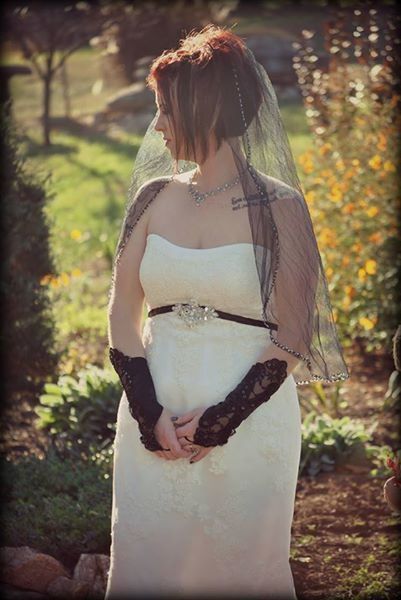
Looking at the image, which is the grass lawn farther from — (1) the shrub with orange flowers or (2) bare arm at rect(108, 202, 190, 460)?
(2) bare arm at rect(108, 202, 190, 460)

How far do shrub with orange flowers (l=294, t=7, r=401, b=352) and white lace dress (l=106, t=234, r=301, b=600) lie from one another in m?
4.17

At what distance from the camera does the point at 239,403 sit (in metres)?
3.77

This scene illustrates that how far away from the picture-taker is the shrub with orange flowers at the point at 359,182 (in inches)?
332

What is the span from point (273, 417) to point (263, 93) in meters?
1.11

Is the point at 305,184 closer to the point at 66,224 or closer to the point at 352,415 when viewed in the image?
the point at 352,415

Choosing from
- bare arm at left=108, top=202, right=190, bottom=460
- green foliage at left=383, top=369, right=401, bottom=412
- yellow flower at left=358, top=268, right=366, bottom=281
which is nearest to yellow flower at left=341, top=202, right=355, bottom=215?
yellow flower at left=358, top=268, right=366, bottom=281

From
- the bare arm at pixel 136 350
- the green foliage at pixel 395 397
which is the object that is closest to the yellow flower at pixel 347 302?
the green foliage at pixel 395 397

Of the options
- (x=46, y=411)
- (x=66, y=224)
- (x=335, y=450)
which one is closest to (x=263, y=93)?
(x=335, y=450)

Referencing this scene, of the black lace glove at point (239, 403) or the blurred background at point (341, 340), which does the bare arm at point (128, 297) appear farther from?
the blurred background at point (341, 340)

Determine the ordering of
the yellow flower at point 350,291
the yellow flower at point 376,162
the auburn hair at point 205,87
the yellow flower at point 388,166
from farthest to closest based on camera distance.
Answer: the yellow flower at point 388,166, the yellow flower at point 350,291, the yellow flower at point 376,162, the auburn hair at point 205,87

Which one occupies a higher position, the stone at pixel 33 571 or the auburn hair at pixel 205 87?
the auburn hair at pixel 205 87

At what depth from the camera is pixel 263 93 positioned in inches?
153

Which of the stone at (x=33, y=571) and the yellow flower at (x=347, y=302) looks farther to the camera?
the yellow flower at (x=347, y=302)

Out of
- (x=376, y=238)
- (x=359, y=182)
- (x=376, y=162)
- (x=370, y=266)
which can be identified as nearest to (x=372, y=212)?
(x=376, y=238)
